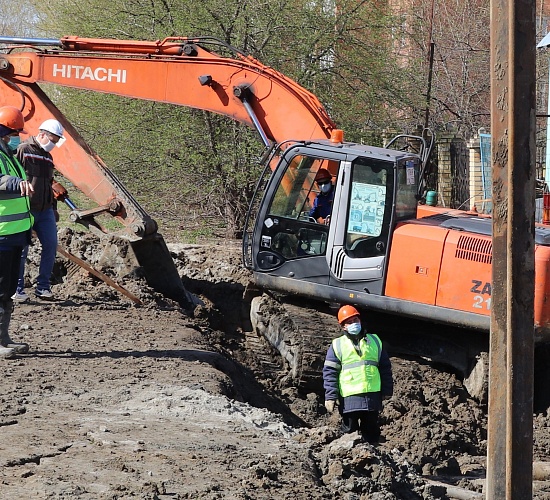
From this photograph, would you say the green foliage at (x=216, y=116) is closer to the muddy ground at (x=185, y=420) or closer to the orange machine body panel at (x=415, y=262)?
the muddy ground at (x=185, y=420)

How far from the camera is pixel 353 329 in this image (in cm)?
758

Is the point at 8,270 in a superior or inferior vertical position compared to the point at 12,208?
inferior

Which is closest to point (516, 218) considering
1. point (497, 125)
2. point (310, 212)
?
point (497, 125)

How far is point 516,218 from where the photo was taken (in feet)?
13.6

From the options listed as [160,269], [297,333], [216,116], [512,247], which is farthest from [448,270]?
[216,116]

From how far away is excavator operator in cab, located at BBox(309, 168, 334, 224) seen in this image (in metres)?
9.75

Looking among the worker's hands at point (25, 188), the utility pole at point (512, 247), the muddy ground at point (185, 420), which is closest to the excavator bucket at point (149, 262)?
the muddy ground at point (185, 420)

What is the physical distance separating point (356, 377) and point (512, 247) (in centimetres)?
348

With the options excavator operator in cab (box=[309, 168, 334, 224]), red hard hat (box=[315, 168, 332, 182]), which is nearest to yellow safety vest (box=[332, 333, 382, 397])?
excavator operator in cab (box=[309, 168, 334, 224])

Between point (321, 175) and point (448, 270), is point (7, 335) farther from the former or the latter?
point (448, 270)

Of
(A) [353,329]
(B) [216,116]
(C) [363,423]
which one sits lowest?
(C) [363,423]

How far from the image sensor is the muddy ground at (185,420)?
5.29 metres

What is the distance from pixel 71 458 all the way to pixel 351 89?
490 inches

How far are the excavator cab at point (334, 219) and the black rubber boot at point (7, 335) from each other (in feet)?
9.05
